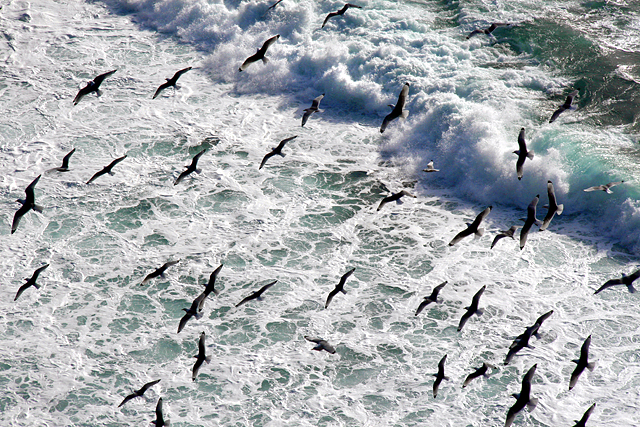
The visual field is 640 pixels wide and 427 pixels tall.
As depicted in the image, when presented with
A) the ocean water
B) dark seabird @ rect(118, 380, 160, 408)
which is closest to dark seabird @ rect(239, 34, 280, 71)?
the ocean water

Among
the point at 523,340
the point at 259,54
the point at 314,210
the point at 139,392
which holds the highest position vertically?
the point at 259,54

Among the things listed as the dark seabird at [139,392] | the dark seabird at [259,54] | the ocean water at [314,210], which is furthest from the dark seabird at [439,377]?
the dark seabird at [259,54]

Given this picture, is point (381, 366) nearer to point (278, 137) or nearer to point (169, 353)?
point (169, 353)

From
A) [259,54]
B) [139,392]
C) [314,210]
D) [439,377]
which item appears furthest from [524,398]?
[259,54]

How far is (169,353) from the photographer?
48.2 feet

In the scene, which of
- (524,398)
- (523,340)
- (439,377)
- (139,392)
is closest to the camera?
(524,398)

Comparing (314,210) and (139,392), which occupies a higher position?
(139,392)

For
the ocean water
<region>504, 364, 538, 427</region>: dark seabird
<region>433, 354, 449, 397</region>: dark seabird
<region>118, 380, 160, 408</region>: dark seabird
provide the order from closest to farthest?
<region>504, 364, 538, 427</region>: dark seabird → <region>433, 354, 449, 397</region>: dark seabird → <region>118, 380, 160, 408</region>: dark seabird → the ocean water

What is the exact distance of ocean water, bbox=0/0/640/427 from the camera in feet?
46.3

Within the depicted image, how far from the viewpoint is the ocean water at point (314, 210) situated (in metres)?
14.1

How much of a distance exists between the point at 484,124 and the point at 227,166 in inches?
315

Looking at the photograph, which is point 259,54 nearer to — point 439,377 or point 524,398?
point 439,377

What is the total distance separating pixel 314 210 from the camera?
19.1 metres

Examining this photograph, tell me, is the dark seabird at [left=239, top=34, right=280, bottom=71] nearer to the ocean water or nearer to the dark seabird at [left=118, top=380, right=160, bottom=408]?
the ocean water
